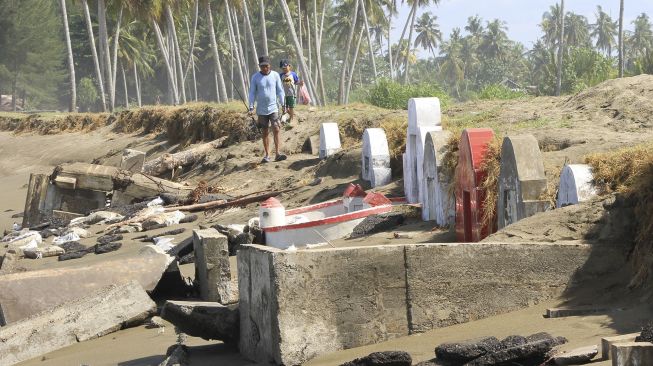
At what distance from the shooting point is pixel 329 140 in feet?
59.8

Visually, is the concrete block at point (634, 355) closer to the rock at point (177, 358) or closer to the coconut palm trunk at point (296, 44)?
the rock at point (177, 358)

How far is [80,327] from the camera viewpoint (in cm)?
894

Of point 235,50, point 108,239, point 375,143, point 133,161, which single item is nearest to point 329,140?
point 375,143

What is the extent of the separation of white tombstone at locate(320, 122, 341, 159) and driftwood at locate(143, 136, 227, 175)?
5211mm

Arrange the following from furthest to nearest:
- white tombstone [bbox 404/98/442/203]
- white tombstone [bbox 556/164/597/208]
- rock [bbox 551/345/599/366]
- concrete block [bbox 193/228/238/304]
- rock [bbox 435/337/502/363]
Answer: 1. white tombstone [bbox 404/98/442/203]
2. concrete block [bbox 193/228/238/304]
3. white tombstone [bbox 556/164/597/208]
4. rock [bbox 435/337/502/363]
5. rock [bbox 551/345/599/366]

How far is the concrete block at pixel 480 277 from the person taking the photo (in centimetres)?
728

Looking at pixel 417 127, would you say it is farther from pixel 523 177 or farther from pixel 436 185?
pixel 523 177

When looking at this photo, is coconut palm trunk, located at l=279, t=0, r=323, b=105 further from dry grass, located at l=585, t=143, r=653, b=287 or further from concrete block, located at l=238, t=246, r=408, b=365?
Result: concrete block, located at l=238, t=246, r=408, b=365

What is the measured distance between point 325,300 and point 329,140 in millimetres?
11211

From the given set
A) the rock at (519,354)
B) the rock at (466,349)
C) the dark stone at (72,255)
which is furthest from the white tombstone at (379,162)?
the rock at (519,354)

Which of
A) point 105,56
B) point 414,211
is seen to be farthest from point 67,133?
point 414,211

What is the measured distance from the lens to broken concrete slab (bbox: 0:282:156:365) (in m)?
8.67

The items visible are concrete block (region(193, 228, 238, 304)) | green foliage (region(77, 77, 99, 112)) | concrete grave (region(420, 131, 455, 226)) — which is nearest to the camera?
concrete block (region(193, 228, 238, 304))

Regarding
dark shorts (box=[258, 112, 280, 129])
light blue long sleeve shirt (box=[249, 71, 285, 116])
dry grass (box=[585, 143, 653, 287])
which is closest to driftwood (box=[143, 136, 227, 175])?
dark shorts (box=[258, 112, 280, 129])
